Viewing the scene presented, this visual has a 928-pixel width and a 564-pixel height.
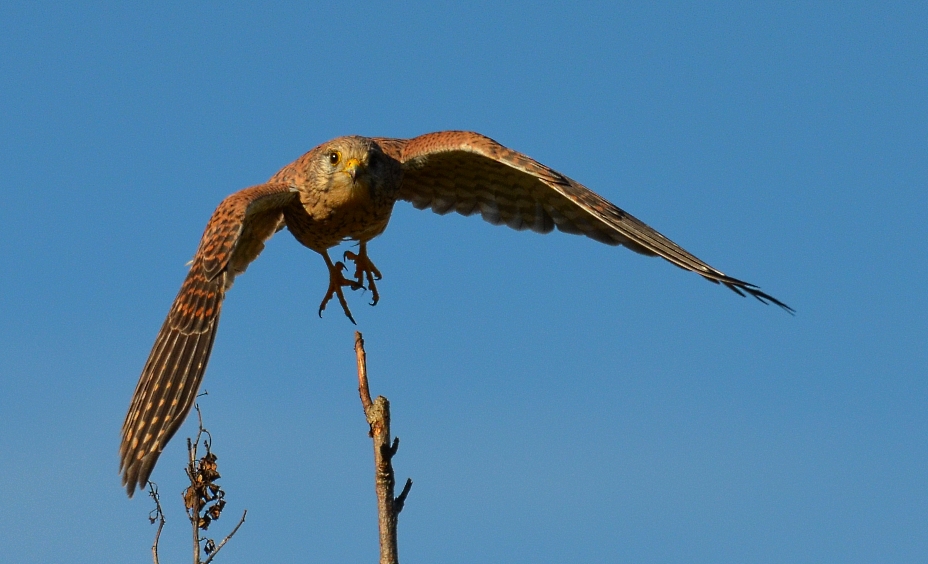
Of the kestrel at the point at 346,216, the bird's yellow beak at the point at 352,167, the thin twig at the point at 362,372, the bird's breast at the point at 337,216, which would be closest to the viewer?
the thin twig at the point at 362,372

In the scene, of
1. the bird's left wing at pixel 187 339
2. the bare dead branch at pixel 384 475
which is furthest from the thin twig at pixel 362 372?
the bird's left wing at pixel 187 339

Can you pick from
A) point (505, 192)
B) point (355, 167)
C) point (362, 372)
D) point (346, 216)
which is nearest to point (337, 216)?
point (346, 216)

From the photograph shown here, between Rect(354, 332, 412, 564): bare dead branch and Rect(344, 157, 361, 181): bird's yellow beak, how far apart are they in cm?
312

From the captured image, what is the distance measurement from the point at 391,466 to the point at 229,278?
8.85 ft

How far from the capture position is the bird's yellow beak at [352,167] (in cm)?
825

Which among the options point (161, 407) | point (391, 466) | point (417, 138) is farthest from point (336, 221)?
point (391, 466)

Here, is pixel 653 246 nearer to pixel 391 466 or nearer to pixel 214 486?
pixel 391 466

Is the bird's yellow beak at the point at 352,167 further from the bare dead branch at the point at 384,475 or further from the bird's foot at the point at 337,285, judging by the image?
the bare dead branch at the point at 384,475

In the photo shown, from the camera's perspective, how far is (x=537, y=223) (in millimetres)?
9016

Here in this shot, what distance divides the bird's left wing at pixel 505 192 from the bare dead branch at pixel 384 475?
2.76 meters

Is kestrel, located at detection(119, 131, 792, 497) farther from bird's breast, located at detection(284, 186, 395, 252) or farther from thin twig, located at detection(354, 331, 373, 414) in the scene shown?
thin twig, located at detection(354, 331, 373, 414)

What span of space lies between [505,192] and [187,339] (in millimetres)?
3154

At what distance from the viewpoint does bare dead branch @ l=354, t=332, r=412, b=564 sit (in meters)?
4.86

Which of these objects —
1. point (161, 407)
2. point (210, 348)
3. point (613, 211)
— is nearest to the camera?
point (161, 407)
